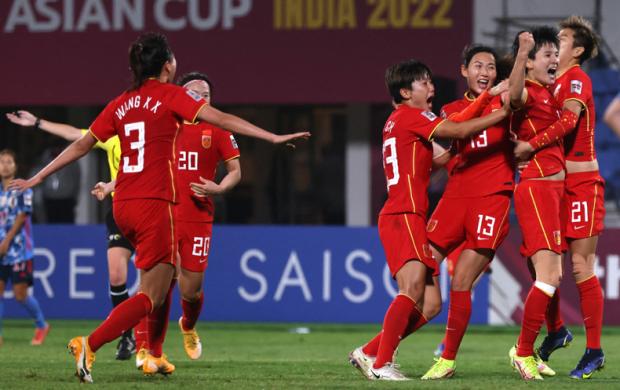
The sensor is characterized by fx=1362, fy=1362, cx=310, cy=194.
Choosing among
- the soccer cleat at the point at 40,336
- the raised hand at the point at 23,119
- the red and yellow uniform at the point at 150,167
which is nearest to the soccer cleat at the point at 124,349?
the raised hand at the point at 23,119

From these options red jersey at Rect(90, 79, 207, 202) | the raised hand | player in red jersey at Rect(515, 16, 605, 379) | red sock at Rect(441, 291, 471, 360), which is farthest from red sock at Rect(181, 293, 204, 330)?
player in red jersey at Rect(515, 16, 605, 379)

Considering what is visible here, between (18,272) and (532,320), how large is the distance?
6395 mm

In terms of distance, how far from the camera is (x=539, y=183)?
8797 mm

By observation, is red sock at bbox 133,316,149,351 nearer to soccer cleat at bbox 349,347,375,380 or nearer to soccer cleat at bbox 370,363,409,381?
soccer cleat at bbox 349,347,375,380

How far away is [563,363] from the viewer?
10.7m

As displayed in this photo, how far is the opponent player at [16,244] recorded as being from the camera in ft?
43.4

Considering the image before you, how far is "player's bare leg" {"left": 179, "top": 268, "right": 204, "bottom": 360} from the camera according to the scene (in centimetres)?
1049

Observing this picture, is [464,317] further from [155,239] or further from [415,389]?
[155,239]

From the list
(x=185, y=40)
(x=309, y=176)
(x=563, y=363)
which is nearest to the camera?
(x=563, y=363)

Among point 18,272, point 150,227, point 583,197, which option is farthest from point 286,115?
point 150,227

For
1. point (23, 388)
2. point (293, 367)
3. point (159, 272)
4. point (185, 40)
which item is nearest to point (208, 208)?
point (293, 367)

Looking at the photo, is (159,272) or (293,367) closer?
(159,272)

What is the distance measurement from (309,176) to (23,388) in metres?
11.2

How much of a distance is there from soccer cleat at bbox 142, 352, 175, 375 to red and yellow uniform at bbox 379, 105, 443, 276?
1632mm
